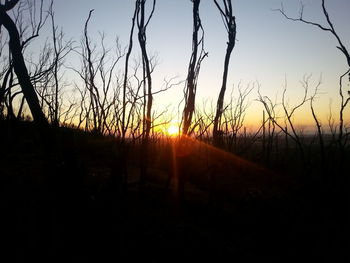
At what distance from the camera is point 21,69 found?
5.52 metres

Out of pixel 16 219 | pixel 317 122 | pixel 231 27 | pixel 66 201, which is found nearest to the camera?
pixel 16 219

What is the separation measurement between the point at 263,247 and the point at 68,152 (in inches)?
113

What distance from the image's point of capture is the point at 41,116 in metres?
5.26

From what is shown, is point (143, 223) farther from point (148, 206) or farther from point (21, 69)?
point (21, 69)

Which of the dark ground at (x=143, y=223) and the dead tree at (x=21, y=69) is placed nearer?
the dark ground at (x=143, y=223)

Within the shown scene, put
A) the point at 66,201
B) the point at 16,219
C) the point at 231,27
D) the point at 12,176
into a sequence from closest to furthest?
the point at 16,219, the point at 66,201, the point at 12,176, the point at 231,27

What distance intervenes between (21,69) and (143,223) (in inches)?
135

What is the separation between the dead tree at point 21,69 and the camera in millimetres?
5262

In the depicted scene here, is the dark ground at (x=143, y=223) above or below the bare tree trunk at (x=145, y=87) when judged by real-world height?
below

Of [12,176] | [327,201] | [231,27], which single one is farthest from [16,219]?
[327,201]

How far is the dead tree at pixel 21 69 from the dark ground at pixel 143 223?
0.93 metres

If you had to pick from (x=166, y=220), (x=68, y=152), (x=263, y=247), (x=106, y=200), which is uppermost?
(x=68, y=152)

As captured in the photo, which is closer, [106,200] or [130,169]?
[106,200]

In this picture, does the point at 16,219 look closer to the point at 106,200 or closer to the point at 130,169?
the point at 106,200
